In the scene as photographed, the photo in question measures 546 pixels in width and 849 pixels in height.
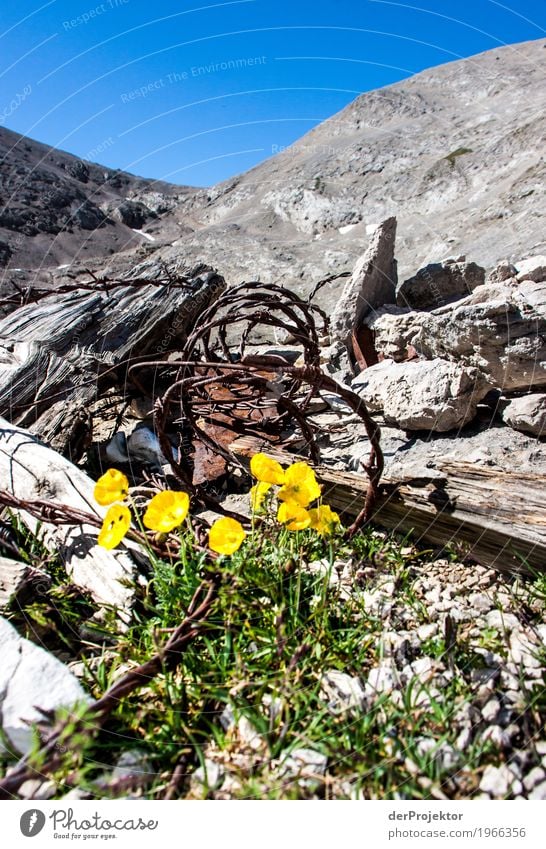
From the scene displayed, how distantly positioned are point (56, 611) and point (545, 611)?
189 cm

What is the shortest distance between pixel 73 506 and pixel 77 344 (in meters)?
1.75

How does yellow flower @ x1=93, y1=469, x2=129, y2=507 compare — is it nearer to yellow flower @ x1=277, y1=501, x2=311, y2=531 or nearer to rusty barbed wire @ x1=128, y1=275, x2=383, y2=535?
rusty barbed wire @ x1=128, y1=275, x2=383, y2=535

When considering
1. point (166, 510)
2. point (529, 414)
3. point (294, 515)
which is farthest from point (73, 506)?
point (529, 414)

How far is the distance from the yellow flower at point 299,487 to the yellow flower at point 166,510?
35 cm

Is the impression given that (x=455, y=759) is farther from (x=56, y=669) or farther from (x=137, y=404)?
(x=137, y=404)

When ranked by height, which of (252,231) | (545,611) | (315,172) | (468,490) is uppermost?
(315,172)

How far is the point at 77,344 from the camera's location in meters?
3.82

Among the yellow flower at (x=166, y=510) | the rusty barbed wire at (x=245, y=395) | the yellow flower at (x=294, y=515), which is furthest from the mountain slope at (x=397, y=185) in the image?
the yellow flower at (x=166, y=510)

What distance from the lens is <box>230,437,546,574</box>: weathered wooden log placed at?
2.05m

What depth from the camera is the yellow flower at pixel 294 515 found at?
1.80m

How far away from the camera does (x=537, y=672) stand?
1.58 metres

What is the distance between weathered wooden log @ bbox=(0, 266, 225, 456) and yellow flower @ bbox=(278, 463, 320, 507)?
1973 mm

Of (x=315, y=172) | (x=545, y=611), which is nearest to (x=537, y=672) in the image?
(x=545, y=611)

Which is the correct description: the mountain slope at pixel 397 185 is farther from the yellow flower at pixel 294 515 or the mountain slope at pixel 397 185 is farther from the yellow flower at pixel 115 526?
the yellow flower at pixel 115 526
